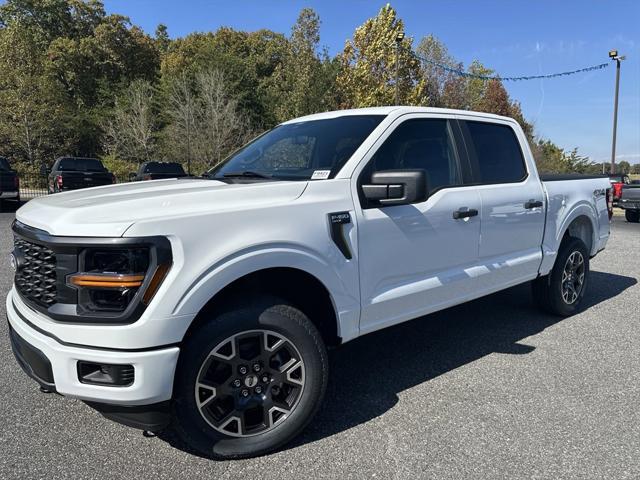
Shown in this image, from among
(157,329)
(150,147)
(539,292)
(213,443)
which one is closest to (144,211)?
(157,329)

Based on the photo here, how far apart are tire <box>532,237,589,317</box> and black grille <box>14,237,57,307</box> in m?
4.38

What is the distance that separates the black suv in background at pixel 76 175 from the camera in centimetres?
1652

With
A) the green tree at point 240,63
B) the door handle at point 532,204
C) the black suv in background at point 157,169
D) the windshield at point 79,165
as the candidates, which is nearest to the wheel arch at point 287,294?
the door handle at point 532,204

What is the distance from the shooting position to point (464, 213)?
144 inches

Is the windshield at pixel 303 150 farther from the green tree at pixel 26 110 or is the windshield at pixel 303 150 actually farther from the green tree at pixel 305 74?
the green tree at pixel 26 110

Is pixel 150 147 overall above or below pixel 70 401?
above

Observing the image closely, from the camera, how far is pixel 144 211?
2373 millimetres

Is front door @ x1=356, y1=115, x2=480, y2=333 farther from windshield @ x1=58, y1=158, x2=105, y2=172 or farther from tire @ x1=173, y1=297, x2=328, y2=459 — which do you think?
windshield @ x1=58, y1=158, x2=105, y2=172

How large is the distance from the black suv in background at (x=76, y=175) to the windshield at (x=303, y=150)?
1412cm

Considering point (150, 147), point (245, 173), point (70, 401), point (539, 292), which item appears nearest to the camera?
point (70, 401)

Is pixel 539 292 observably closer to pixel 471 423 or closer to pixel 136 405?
pixel 471 423

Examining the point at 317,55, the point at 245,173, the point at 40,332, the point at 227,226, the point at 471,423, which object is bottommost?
the point at 471,423

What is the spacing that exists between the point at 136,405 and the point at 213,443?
489mm

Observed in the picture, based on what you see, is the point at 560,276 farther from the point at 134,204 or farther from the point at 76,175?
the point at 76,175
